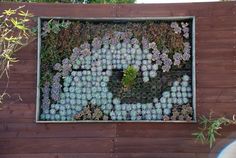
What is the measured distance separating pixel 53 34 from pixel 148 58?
1.07 metres

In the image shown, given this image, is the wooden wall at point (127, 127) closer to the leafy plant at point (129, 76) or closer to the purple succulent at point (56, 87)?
the purple succulent at point (56, 87)

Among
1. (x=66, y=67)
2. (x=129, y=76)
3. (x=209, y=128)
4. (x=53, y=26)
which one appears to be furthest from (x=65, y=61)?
(x=209, y=128)

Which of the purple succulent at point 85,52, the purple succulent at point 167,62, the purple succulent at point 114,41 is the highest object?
the purple succulent at point 114,41

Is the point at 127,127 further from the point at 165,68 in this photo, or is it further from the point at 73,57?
the point at 73,57

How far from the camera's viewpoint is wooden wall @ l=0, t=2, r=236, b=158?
17.6 ft

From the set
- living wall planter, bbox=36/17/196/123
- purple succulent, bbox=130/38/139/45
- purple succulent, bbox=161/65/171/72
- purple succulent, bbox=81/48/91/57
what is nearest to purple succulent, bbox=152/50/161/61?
living wall planter, bbox=36/17/196/123

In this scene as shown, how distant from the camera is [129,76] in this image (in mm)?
5336

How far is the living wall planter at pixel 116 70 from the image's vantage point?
5.38 meters

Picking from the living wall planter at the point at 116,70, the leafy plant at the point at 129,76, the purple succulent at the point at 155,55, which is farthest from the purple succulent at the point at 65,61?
the purple succulent at the point at 155,55

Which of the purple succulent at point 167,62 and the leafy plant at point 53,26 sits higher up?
the leafy plant at point 53,26

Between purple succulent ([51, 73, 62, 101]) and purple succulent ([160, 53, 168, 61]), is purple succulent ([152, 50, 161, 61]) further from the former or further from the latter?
purple succulent ([51, 73, 62, 101])

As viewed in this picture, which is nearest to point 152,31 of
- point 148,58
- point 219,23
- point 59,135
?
point 148,58

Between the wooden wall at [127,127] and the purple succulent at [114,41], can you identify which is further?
the purple succulent at [114,41]

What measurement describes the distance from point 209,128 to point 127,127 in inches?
33.9
